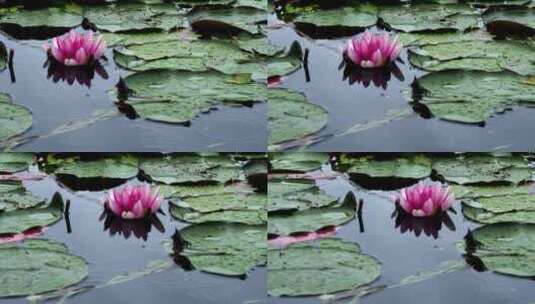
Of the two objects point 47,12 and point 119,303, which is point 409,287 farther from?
point 47,12

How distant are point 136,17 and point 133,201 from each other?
1.63 feet

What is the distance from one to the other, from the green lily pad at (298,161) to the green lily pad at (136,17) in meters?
0.44

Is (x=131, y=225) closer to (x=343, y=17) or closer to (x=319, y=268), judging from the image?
(x=319, y=268)

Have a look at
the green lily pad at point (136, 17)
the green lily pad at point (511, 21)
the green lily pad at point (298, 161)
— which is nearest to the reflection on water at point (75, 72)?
the green lily pad at point (136, 17)

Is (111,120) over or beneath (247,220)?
over

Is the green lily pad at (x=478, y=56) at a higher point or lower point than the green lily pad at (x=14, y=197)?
higher

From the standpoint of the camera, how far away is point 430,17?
2207 millimetres

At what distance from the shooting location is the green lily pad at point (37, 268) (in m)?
2.10

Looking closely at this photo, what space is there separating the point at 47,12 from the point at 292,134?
728mm

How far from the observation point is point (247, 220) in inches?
→ 84.7

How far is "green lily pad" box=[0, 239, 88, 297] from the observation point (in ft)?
6.88

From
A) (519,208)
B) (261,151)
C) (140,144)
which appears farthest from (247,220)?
(519,208)

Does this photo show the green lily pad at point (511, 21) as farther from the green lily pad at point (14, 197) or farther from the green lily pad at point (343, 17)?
the green lily pad at point (14, 197)

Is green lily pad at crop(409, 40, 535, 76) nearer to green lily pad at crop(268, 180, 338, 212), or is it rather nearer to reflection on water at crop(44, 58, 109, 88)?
green lily pad at crop(268, 180, 338, 212)
